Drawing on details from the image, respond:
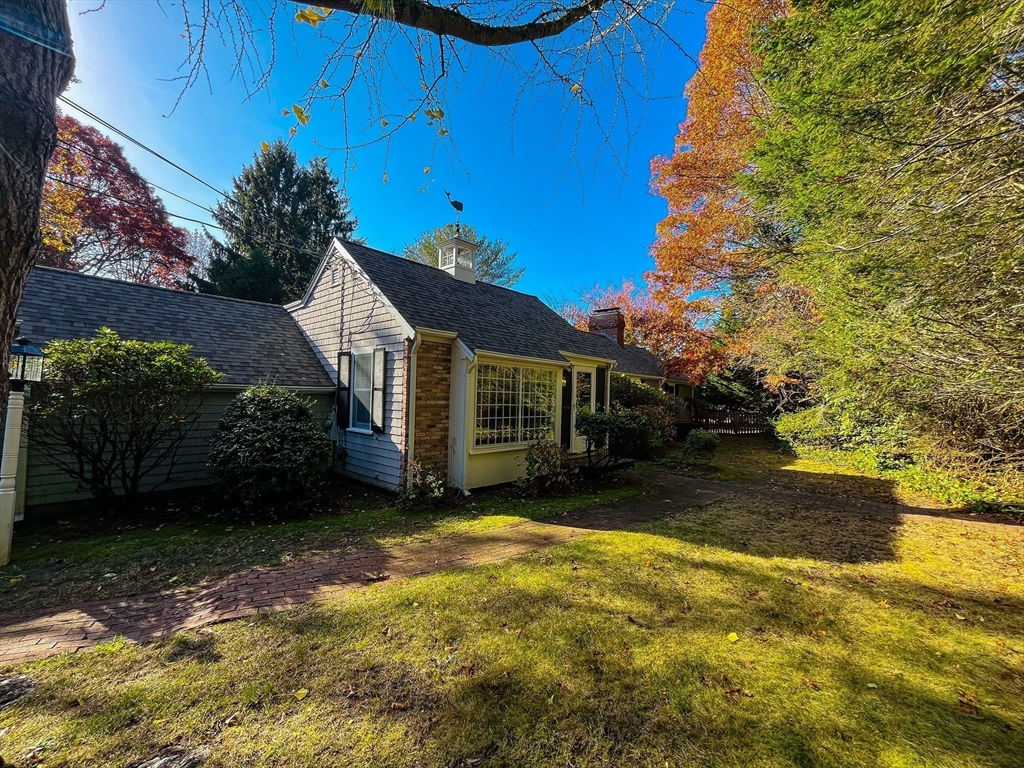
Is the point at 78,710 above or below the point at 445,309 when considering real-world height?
below

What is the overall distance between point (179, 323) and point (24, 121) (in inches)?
339

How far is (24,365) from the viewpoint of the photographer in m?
4.81

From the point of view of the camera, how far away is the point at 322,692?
100 inches

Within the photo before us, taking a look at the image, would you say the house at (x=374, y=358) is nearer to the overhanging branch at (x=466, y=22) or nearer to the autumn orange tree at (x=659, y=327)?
the overhanging branch at (x=466, y=22)

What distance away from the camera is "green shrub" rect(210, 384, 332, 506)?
20.6ft

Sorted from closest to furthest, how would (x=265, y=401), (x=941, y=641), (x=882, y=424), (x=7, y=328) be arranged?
1. (x=7, y=328)
2. (x=941, y=641)
3. (x=265, y=401)
4. (x=882, y=424)

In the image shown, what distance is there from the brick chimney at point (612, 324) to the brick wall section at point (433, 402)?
543 inches

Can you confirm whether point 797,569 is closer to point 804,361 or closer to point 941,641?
point 941,641

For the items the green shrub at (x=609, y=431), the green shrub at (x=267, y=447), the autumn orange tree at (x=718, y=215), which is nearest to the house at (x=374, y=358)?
the green shrub at (x=609, y=431)

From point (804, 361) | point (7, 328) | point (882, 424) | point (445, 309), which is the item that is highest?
point (445, 309)

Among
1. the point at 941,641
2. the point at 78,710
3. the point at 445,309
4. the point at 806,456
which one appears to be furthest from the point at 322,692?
the point at 806,456

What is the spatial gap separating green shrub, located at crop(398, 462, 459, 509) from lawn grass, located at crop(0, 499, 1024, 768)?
2776 mm

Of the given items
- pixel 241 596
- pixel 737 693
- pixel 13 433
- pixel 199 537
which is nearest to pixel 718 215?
pixel 737 693

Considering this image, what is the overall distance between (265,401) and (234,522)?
2066mm
